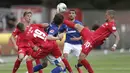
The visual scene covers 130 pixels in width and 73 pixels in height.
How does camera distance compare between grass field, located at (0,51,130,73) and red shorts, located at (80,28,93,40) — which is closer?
red shorts, located at (80,28,93,40)

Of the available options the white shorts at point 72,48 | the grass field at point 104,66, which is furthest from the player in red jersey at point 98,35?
the grass field at point 104,66

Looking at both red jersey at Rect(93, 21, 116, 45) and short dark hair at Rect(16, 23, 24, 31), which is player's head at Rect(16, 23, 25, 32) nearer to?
short dark hair at Rect(16, 23, 24, 31)

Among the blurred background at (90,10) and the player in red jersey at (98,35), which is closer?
the player in red jersey at (98,35)

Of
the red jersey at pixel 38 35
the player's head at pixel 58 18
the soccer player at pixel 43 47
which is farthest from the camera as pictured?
the red jersey at pixel 38 35

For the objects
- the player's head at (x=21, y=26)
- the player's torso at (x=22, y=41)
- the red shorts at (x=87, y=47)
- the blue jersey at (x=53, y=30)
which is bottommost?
the player's torso at (x=22, y=41)

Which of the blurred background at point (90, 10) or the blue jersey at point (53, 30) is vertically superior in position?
the blue jersey at point (53, 30)

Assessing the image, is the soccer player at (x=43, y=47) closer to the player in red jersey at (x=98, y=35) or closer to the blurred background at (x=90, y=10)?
the player in red jersey at (x=98, y=35)

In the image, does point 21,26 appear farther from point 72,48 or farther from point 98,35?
point 72,48

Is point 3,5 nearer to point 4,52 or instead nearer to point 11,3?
point 11,3

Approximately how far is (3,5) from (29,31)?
33.5 meters

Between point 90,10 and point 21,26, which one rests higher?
point 21,26

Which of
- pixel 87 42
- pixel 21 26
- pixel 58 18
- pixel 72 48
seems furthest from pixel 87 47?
pixel 72 48

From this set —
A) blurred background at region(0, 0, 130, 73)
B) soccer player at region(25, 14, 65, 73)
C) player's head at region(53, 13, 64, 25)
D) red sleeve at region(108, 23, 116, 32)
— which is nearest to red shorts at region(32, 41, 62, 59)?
soccer player at region(25, 14, 65, 73)

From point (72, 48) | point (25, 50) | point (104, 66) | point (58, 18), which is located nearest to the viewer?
point (58, 18)
